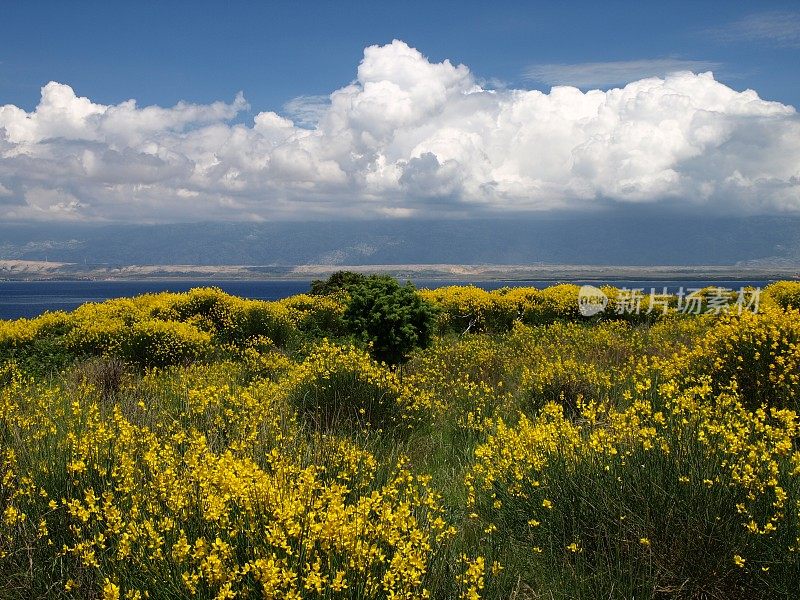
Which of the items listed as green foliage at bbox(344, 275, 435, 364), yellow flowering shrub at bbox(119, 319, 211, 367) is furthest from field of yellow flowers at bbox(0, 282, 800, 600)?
yellow flowering shrub at bbox(119, 319, 211, 367)

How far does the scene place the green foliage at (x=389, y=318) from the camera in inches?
524

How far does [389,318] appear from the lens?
13.1 metres

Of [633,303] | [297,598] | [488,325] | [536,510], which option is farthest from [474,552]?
[633,303]

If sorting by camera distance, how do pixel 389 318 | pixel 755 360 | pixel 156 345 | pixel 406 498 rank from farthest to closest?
pixel 156 345, pixel 389 318, pixel 755 360, pixel 406 498

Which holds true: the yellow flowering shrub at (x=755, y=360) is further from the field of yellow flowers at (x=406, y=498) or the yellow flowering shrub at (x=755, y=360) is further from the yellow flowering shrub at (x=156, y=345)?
the yellow flowering shrub at (x=156, y=345)

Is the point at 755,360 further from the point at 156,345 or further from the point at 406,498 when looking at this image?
the point at 156,345

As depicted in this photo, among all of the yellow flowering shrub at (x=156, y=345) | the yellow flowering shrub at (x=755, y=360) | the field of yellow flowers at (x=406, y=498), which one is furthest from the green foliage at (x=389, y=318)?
the yellow flowering shrub at (x=755, y=360)

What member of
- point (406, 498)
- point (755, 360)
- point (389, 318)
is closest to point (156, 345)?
point (389, 318)

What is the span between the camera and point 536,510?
482 cm

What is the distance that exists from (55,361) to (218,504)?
1218cm

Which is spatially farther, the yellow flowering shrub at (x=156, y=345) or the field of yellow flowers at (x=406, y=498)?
the yellow flowering shrub at (x=156, y=345)

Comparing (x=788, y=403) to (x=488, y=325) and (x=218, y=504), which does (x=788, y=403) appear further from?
(x=488, y=325)

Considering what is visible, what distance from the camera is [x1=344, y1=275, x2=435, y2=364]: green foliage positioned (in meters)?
13.3

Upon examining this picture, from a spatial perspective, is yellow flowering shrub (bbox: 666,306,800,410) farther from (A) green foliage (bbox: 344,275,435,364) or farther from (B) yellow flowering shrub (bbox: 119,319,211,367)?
(B) yellow flowering shrub (bbox: 119,319,211,367)
